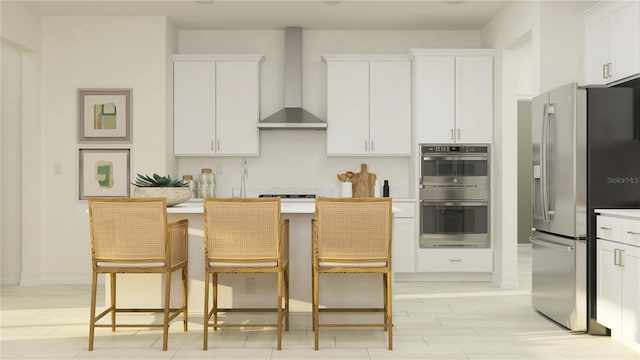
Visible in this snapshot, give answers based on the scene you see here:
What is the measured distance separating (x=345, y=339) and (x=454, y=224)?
9.22 feet

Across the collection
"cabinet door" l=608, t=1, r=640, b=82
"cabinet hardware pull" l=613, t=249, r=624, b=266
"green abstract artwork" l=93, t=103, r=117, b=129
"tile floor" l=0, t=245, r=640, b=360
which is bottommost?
"tile floor" l=0, t=245, r=640, b=360

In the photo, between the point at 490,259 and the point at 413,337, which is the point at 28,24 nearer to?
the point at 413,337

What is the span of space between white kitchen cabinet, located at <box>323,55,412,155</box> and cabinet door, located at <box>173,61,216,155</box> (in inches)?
50.5

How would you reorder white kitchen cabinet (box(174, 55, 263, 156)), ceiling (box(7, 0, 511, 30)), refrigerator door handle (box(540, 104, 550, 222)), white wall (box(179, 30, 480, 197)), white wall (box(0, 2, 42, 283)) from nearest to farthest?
refrigerator door handle (box(540, 104, 550, 222)), ceiling (box(7, 0, 511, 30)), white wall (box(0, 2, 42, 283)), white kitchen cabinet (box(174, 55, 263, 156)), white wall (box(179, 30, 480, 197))

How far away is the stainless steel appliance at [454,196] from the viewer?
6660mm

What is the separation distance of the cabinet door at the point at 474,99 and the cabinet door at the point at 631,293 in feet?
9.46

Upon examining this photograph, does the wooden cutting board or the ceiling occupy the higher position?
the ceiling

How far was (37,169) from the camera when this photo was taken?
258 inches

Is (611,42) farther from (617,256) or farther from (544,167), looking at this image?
(617,256)

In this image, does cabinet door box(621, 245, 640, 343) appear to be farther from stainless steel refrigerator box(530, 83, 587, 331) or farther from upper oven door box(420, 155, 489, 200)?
upper oven door box(420, 155, 489, 200)

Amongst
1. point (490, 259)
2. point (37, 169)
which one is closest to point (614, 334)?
point (490, 259)

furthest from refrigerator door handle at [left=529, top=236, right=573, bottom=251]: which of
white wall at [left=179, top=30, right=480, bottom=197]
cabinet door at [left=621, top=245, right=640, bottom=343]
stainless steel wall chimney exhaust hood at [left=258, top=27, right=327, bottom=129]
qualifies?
stainless steel wall chimney exhaust hood at [left=258, top=27, right=327, bottom=129]

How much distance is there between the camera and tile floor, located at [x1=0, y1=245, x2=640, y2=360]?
153 inches

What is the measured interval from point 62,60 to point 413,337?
15.0ft
